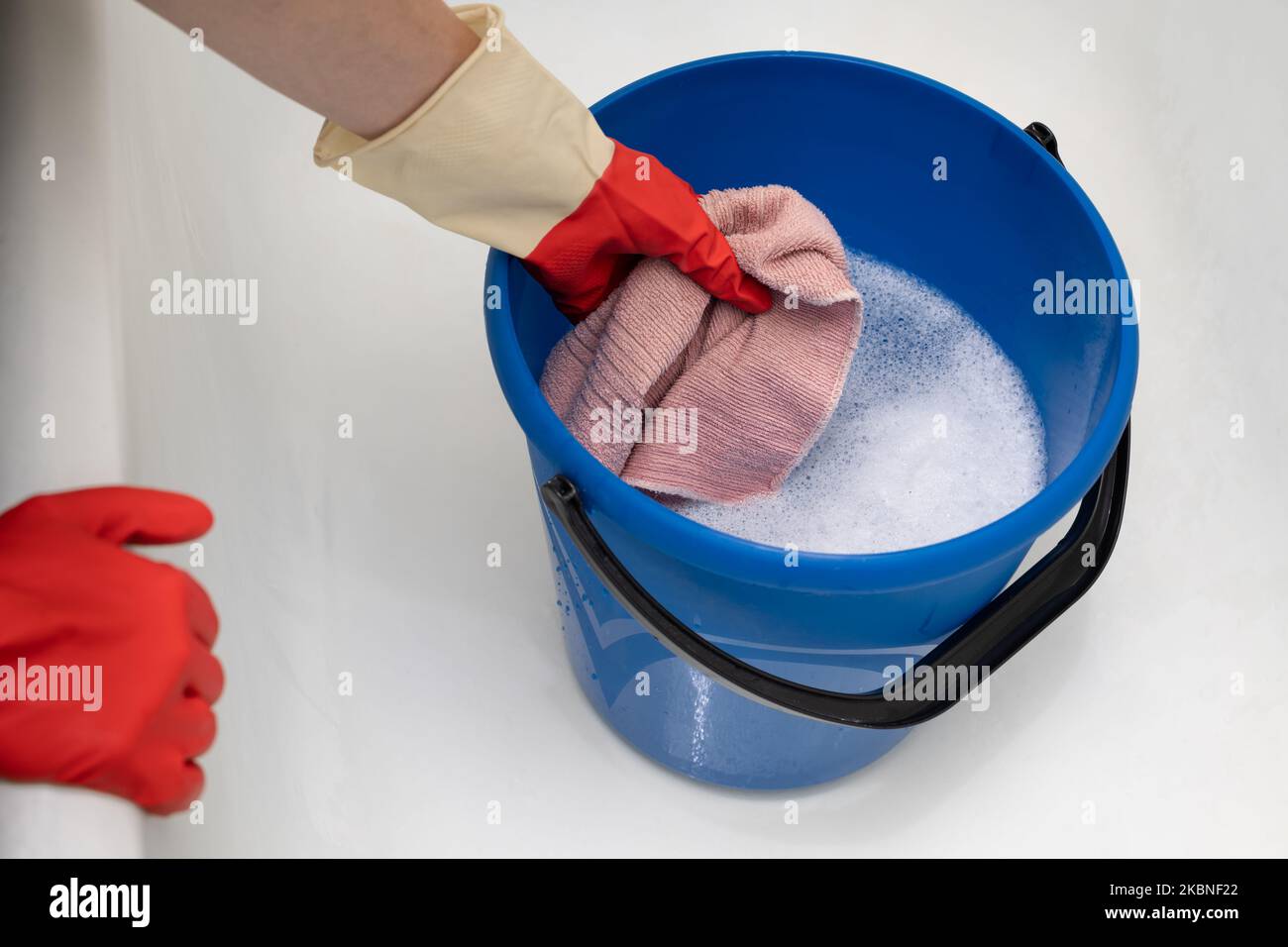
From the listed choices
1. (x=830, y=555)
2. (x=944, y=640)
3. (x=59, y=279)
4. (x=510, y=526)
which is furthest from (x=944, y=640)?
(x=59, y=279)

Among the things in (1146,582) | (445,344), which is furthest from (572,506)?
(1146,582)

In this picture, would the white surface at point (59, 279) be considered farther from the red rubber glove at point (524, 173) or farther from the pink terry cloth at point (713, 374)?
the pink terry cloth at point (713, 374)

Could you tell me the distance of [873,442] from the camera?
0.94m

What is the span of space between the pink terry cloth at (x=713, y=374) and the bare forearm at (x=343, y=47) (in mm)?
211

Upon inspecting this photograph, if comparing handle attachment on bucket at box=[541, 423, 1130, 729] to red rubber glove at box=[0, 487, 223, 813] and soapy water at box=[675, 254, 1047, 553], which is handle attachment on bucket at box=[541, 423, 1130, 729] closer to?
soapy water at box=[675, 254, 1047, 553]

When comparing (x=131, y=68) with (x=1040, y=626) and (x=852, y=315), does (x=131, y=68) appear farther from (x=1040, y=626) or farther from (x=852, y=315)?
(x=1040, y=626)

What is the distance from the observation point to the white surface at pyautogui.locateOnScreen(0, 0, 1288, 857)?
36.3 inches

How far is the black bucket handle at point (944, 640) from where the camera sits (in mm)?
714

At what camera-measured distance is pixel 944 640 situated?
790 mm

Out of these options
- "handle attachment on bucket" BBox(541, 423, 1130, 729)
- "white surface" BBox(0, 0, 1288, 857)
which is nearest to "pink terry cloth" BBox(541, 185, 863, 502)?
"handle attachment on bucket" BBox(541, 423, 1130, 729)

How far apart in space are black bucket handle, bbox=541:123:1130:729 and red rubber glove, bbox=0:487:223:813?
21 centimetres

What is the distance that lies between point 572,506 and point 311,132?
2.36 feet

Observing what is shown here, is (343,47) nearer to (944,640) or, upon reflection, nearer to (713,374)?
(713,374)

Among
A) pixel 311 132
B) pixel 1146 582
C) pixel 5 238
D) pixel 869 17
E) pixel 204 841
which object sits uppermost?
pixel 869 17
